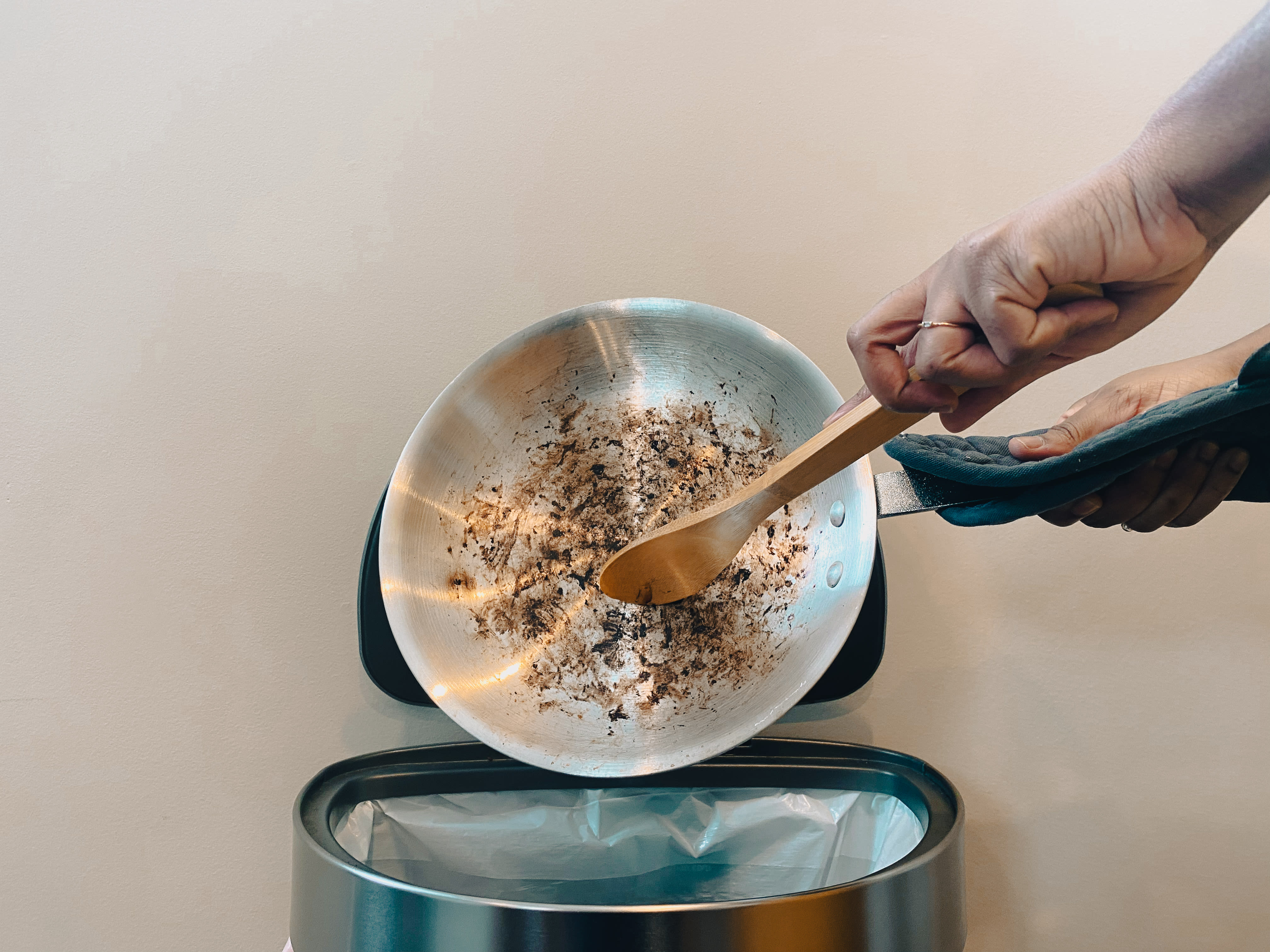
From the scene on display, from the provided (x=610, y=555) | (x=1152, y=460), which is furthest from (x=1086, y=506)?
(x=610, y=555)

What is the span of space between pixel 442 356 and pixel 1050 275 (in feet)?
1.76

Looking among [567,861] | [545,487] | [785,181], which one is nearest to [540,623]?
[545,487]

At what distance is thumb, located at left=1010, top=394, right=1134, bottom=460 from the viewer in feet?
1.67

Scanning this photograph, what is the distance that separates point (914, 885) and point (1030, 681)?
36cm

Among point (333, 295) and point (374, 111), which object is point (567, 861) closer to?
point (333, 295)

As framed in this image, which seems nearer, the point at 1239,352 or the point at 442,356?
the point at 1239,352

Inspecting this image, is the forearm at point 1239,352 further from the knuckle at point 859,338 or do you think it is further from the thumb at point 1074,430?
the knuckle at point 859,338

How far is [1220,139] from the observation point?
32cm

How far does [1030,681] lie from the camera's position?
2.46 feet

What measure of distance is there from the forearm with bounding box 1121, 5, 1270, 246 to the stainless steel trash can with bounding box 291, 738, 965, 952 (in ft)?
1.30

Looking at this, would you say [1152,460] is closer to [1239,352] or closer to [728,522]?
[1239,352]

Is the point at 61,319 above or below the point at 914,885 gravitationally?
above

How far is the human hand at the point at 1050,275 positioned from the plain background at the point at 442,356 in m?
0.37

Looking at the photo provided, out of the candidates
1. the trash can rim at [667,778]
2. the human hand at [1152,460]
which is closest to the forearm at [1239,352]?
the human hand at [1152,460]
